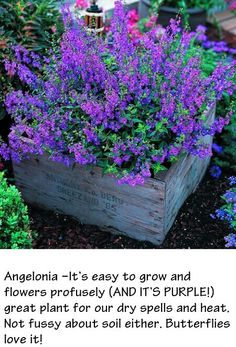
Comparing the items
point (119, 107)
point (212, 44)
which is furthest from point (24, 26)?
point (212, 44)

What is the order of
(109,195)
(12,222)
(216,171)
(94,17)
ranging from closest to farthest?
1. (12,222)
2. (109,195)
3. (94,17)
4. (216,171)

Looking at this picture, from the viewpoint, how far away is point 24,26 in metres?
3.52

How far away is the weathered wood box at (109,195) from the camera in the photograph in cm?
294

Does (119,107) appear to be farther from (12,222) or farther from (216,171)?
(216,171)

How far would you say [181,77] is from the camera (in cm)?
295

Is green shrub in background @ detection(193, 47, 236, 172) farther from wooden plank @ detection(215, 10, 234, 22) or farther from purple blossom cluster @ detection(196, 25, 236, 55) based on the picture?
wooden plank @ detection(215, 10, 234, 22)

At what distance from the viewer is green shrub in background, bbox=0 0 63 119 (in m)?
3.36

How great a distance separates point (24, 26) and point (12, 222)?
144cm

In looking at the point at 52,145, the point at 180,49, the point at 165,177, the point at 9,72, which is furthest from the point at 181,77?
the point at 9,72

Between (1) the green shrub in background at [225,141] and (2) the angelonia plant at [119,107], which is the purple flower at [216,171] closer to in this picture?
(1) the green shrub in background at [225,141]

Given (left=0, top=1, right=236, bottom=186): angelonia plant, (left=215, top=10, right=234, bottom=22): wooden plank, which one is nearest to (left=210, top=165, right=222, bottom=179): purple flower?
(left=0, top=1, right=236, bottom=186): angelonia plant

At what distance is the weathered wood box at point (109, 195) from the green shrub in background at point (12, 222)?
16.6 inches

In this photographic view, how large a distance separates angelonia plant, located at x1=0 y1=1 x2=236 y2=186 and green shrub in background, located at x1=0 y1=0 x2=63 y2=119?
363 mm

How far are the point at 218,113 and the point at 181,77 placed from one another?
3.22ft
